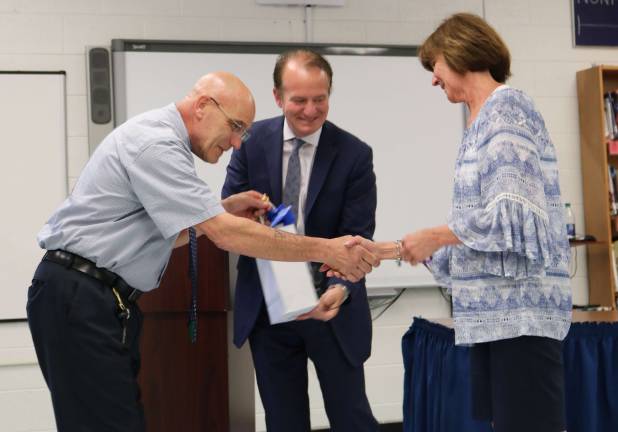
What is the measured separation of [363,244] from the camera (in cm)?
233

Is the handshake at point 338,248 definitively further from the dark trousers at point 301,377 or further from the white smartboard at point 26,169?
the white smartboard at point 26,169

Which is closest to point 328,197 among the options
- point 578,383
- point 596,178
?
point 578,383

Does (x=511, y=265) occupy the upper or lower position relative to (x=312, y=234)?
lower

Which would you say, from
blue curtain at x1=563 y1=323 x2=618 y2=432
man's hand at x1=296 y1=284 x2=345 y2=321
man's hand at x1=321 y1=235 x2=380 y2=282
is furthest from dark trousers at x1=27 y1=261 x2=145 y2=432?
blue curtain at x1=563 y1=323 x2=618 y2=432

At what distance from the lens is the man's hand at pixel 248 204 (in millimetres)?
2314

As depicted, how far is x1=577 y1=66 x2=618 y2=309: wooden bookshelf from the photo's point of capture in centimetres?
475

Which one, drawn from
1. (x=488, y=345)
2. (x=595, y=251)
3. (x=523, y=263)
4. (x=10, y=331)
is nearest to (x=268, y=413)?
(x=488, y=345)

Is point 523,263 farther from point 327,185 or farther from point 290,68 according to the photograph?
point 290,68

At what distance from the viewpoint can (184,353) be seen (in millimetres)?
2645

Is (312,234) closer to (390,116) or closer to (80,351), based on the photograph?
(80,351)

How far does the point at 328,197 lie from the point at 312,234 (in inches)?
5.0

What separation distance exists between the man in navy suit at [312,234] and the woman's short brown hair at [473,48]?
55cm

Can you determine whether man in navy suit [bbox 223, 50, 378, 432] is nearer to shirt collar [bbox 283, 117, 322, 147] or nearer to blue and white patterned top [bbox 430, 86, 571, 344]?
shirt collar [bbox 283, 117, 322, 147]

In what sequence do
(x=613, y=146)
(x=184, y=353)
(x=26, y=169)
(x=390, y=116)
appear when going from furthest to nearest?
1. (x=613, y=146)
2. (x=390, y=116)
3. (x=26, y=169)
4. (x=184, y=353)
